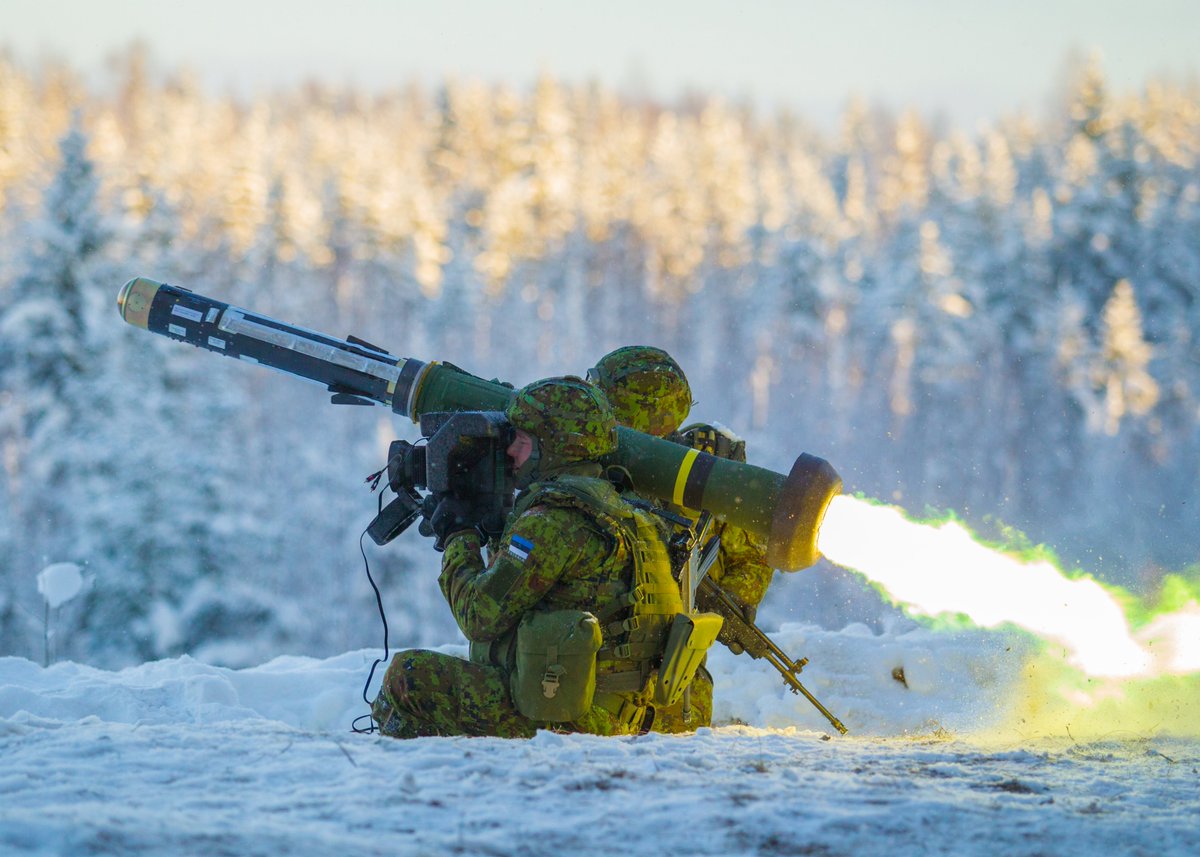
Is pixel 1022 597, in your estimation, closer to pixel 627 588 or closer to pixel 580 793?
pixel 627 588

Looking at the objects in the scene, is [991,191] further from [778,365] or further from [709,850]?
[709,850]

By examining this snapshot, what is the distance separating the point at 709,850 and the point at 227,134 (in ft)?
298

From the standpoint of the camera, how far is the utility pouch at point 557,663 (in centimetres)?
652

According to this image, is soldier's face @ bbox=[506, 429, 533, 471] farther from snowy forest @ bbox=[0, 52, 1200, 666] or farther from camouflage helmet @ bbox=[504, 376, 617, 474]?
snowy forest @ bbox=[0, 52, 1200, 666]

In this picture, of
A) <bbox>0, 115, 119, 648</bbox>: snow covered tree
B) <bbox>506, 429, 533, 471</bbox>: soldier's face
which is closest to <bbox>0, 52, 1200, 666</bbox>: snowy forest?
<bbox>0, 115, 119, 648</bbox>: snow covered tree

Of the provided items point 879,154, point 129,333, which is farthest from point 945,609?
point 879,154

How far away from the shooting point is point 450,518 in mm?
7055

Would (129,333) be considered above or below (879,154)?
below

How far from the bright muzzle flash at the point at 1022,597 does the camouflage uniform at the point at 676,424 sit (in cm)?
79

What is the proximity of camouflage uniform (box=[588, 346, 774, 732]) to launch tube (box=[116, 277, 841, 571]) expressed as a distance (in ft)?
2.63

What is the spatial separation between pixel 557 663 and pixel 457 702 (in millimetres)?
715

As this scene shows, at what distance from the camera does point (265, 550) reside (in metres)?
28.5

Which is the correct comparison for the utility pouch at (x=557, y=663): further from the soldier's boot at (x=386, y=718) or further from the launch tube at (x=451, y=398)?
the launch tube at (x=451, y=398)

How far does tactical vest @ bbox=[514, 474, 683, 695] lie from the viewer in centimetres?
673
